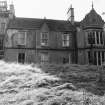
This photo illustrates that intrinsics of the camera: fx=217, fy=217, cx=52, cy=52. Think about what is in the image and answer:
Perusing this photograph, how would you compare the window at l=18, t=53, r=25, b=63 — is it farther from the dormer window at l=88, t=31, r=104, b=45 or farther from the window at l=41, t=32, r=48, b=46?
the dormer window at l=88, t=31, r=104, b=45

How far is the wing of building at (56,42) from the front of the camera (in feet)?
95.4

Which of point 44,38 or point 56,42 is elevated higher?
point 44,38

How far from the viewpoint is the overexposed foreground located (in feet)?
36.6

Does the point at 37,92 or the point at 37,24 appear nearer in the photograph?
the point at 37,92

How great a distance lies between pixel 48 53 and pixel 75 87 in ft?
53.5

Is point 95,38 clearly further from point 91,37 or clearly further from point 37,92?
point 37,92

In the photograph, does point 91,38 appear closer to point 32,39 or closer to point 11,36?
point 32,39

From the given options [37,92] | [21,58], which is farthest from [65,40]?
[37,92]

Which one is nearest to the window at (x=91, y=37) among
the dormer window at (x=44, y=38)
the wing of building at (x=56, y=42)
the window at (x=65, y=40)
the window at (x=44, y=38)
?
the wing of building at (x=56, y=42)

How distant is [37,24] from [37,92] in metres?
20.0

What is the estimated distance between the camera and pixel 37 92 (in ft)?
41.6

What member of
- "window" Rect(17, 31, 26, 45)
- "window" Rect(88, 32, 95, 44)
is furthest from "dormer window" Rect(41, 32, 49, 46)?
"window" Rect(88, 32, 95, 44)

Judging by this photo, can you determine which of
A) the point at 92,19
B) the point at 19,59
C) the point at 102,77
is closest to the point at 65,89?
the point at 102,77

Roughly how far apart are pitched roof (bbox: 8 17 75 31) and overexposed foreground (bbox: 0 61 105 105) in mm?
14589
